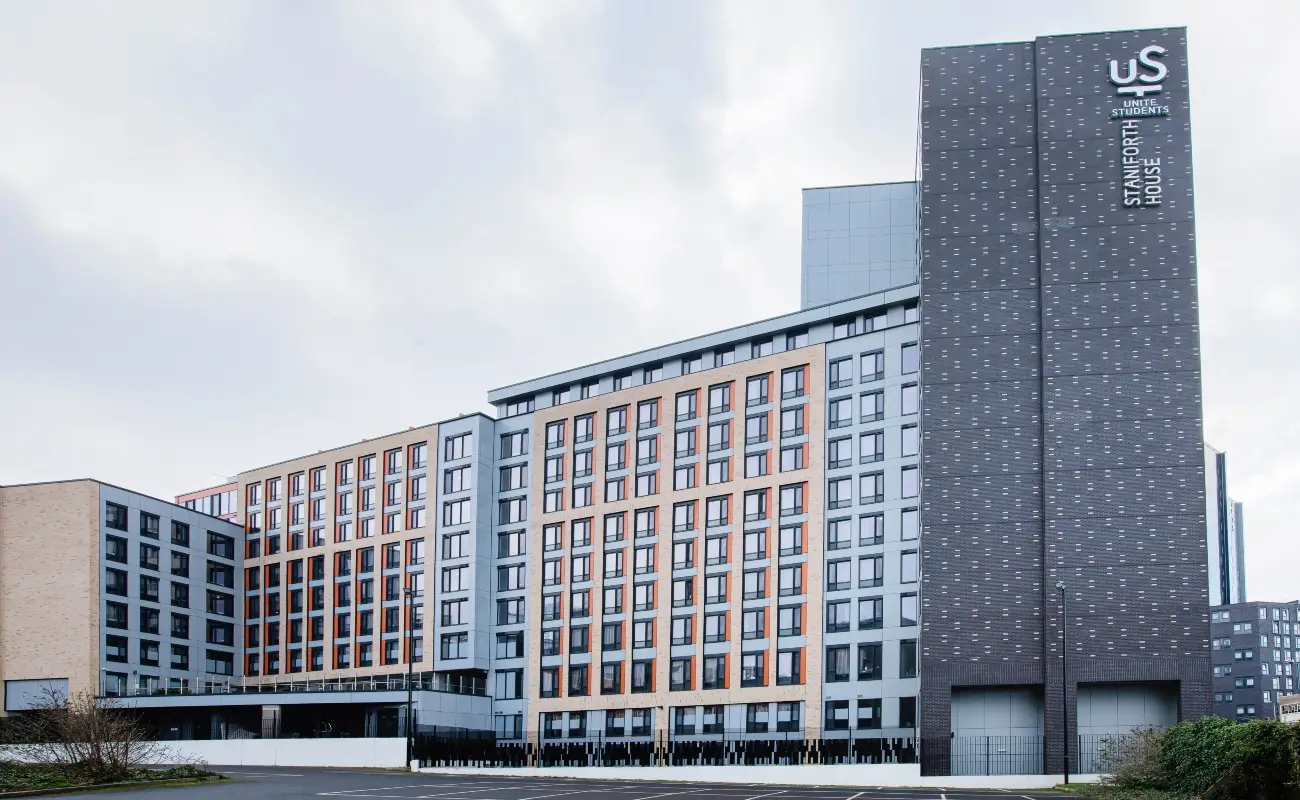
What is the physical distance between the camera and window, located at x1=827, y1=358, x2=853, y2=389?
3007 inches

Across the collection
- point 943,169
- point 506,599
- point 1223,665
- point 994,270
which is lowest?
point 1223,665

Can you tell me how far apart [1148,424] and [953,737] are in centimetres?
1692

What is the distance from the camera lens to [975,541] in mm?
64000

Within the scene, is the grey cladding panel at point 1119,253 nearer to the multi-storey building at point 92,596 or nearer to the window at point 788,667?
the window at point 788,667

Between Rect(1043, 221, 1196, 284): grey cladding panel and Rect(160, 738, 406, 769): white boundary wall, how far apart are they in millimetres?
39809

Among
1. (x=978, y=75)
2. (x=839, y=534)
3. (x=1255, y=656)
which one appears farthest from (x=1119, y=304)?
(x=1255, y=656)

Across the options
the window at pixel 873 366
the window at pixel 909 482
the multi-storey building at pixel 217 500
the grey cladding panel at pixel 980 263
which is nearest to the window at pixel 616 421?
the window at pixel 873 366

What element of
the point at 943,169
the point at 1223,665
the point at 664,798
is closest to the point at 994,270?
the point at 943,169

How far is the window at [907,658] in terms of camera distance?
233 ft

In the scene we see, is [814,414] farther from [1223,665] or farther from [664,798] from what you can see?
[1223,665]

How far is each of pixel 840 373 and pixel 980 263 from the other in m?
12.8

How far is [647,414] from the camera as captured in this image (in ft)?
275

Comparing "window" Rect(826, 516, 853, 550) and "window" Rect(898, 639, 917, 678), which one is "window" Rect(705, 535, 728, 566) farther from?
"window" Rect(898, 639, 917, 678)

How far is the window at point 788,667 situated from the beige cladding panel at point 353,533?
81.8 ft
